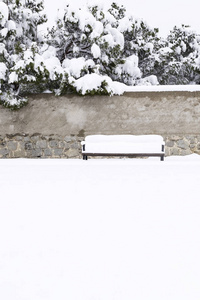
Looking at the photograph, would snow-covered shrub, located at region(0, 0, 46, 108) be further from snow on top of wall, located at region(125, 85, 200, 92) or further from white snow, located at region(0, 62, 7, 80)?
snow on top of wall, located at region(125, 85, 200, 92)

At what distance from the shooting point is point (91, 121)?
41.3ft

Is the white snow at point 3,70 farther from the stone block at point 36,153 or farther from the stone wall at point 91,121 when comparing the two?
the stone block at point 36,153

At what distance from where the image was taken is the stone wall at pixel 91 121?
40.7 feet

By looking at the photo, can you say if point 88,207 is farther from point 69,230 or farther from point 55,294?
point 55,294

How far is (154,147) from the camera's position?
11.1m

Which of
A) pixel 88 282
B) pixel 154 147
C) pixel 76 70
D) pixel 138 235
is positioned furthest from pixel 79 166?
pixel 88 282

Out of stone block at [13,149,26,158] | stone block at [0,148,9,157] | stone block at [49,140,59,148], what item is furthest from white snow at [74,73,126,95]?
stone block at [0,148,9,157]

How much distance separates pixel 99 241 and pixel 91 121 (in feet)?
30.4

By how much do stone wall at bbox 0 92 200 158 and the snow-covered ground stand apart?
581 cm

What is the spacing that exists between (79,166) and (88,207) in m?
5.12

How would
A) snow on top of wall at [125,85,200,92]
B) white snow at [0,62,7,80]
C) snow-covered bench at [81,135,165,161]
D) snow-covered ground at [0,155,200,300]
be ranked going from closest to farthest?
snow-covered ground at [0,155,200,300]
snow-covered bench at [81,135,165,161]
white snow at [0,62,7,80]
snow on top of wall at [125,85,200,92]

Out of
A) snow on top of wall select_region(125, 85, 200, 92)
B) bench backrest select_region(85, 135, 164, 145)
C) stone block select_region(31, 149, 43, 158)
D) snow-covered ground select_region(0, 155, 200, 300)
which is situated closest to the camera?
snow-covered ground select_region(0, 155, 200, 300)

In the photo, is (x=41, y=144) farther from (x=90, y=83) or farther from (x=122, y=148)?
(x=122, y=148)

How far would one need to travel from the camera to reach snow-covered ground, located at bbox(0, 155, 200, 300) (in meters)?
2.56
